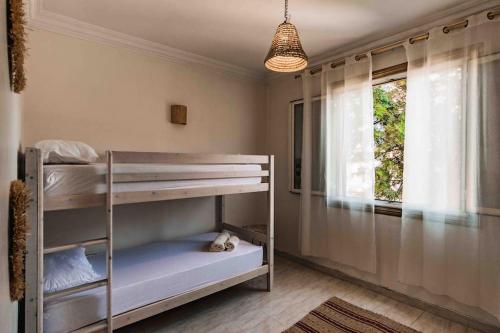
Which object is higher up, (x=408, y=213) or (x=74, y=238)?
(x=408, y=213)

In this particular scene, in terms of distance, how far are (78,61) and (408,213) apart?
3311 millimetres

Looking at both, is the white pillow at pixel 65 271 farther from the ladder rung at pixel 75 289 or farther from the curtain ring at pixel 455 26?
the curtain ring at pixel 455 26

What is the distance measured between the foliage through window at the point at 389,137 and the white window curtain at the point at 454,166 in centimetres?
28

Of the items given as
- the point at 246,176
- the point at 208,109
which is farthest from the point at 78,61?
the point at 246,176

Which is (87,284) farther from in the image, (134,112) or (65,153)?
(134,112)

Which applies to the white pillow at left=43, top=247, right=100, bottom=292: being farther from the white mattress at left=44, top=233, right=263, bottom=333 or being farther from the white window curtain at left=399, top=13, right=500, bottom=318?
the white window curtain at left=399, top=13, right=500, bottom=318

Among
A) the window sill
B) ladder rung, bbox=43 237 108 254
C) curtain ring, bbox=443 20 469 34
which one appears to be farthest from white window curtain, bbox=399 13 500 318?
ladder rung, bbox=43 237 108 254

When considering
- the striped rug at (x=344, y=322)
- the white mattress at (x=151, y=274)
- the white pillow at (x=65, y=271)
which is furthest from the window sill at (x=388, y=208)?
the white pillow at (x=65, y=271)

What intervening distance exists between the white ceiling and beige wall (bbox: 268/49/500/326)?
0.41m

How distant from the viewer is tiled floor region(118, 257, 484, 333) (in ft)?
7.09

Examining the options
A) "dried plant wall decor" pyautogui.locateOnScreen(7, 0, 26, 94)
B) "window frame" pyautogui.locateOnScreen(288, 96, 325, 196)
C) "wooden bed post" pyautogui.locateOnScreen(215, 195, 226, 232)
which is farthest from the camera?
"window frame" pyautogui.locateOnScreen(288, 96, 325, 196)

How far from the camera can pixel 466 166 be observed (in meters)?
2.09

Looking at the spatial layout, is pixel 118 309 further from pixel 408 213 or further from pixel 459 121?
pixel 459 121

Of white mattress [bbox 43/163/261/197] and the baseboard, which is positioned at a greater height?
white mattress [bbox 43/163/261/197]
